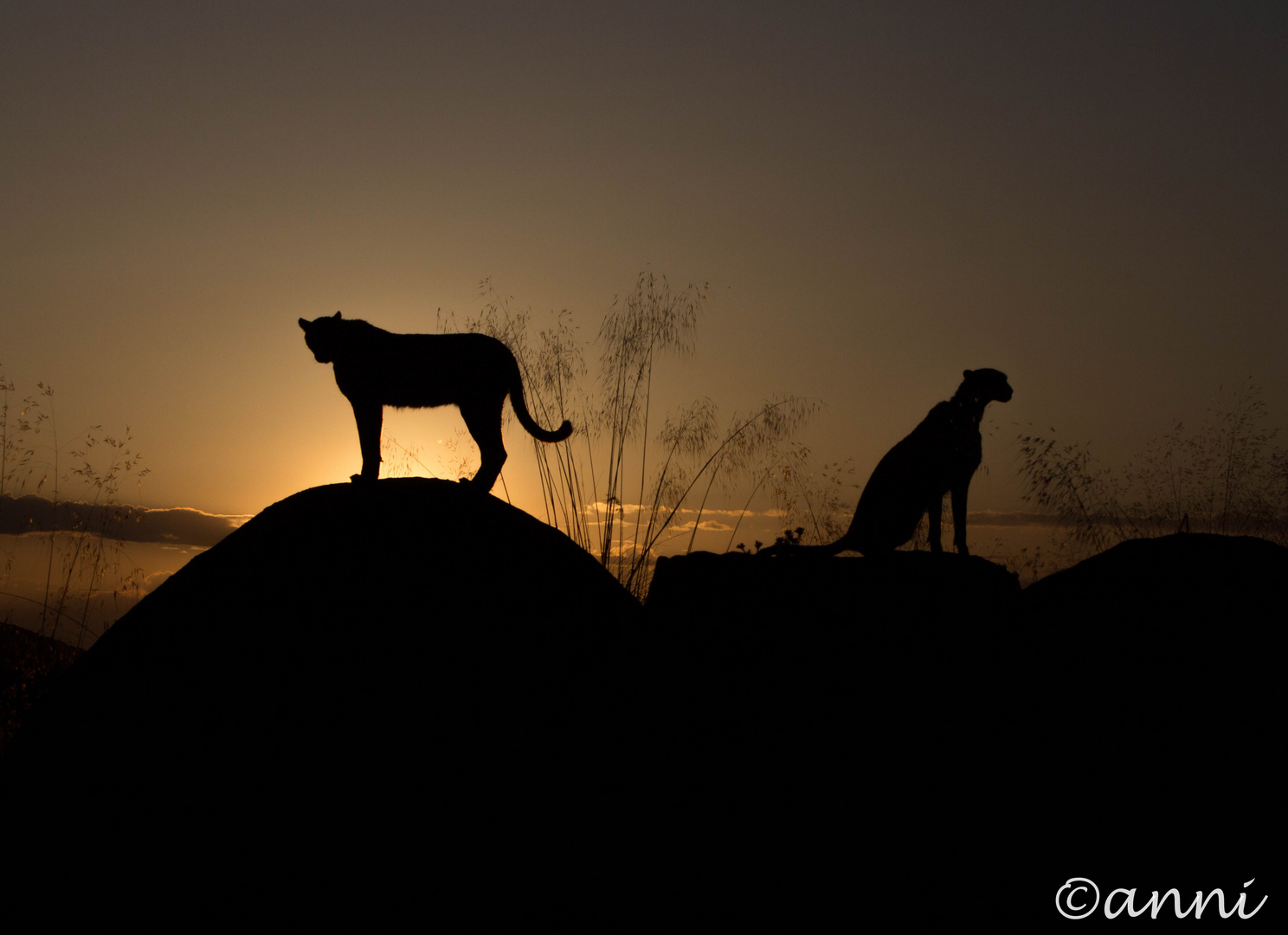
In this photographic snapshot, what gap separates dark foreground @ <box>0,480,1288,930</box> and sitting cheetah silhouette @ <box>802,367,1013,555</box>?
88cm

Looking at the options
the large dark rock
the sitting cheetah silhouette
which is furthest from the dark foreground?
the sitting cheetah silhouette

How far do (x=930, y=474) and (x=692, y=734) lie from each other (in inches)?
62.1

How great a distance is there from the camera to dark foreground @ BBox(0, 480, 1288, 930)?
1.81m

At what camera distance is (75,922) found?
1840 mm

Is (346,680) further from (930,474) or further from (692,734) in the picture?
(930,474)

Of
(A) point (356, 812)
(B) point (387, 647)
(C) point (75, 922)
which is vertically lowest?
(C) point (75, 922)

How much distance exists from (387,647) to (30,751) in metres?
0.88

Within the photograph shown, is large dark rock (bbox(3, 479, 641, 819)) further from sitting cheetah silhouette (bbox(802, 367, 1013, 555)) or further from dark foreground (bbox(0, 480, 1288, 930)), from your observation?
sitting cheetah silhouette (bbox(802, 367, 1013, 555))

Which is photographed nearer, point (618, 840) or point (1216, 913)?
point (1216, 913)

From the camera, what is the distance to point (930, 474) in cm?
317

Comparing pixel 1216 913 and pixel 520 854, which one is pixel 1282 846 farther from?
pixel 520 854

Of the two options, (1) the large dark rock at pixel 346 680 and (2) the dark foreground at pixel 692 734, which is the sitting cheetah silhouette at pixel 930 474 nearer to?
(2) the dark foreground at pixel 692 734

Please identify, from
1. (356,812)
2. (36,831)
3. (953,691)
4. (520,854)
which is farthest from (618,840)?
(36,831)

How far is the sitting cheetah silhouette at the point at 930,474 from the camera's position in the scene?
3150 mm
